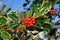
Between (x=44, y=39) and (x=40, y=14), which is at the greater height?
(x=40, y=14)

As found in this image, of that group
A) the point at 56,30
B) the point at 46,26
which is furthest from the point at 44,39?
the point at 46,26

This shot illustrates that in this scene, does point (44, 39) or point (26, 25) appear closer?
point (26, 25)

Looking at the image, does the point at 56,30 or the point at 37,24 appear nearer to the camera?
the point at 37,24

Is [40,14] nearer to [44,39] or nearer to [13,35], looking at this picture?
[13,35]

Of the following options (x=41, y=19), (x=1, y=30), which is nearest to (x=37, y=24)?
(x=41, y=19)

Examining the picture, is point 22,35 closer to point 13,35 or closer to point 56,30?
point 13,35

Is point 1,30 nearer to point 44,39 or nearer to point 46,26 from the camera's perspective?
point 46,26

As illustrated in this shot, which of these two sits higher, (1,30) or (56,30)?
(1,30)

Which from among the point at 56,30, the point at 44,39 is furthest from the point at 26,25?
the point at 56,30
